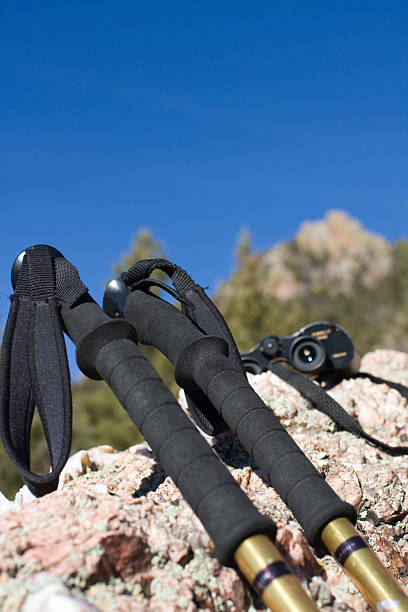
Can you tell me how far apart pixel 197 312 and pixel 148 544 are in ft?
5.72

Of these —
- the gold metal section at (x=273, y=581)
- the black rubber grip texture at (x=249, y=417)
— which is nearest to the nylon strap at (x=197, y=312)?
the black rubber grip texture at (x=249, y=417)

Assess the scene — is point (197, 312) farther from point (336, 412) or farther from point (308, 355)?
point (308, 355)

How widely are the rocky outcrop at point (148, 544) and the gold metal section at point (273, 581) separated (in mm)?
183

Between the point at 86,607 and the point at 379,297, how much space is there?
61.2m

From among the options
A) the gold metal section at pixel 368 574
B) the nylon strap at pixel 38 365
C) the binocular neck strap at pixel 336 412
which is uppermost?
the nylon strap at pixel 38 365

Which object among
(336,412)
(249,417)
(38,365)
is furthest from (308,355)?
(38,365)

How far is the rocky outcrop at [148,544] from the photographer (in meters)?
2.08

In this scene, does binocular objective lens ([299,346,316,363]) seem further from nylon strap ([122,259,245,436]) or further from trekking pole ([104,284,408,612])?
trekking pole ([104,284,408,612])

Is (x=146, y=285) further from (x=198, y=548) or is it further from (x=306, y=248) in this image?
(x=306, y=248)

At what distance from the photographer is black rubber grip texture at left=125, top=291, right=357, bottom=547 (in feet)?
8.54

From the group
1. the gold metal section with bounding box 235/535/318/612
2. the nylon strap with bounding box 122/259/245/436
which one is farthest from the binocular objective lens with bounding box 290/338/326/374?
the gold metal section with bounding box 235/535/318/612

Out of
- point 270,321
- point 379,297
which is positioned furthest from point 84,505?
point 379,297

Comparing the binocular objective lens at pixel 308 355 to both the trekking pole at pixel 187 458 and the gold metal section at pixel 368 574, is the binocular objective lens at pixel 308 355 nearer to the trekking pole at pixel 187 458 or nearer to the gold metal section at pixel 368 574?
the trekking pole at pixel 187 458

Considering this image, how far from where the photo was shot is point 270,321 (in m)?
22.9
